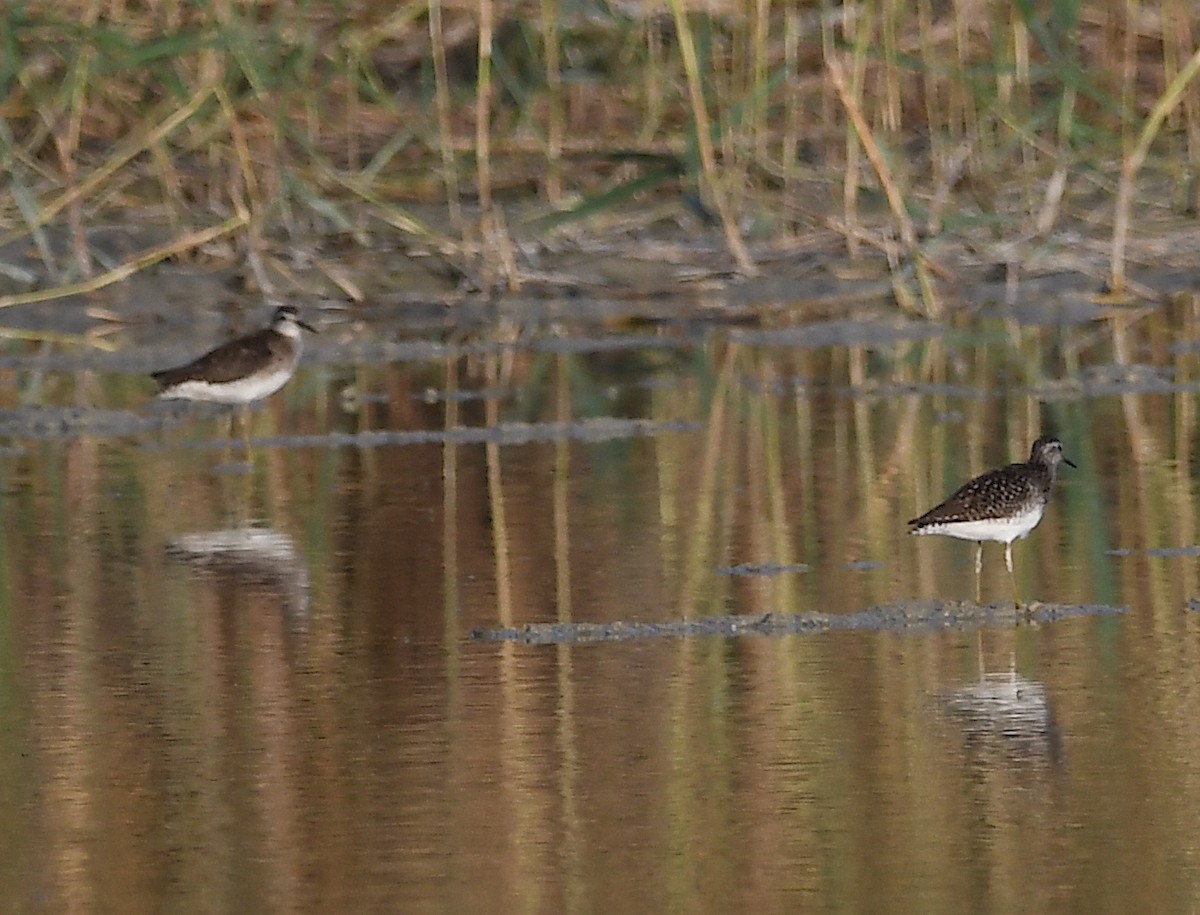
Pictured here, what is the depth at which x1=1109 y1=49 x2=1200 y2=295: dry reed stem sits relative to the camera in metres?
Result: 16.2

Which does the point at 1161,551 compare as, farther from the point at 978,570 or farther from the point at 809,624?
the point at 809,624

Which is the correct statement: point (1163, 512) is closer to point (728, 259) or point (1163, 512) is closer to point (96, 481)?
point (96, 481)

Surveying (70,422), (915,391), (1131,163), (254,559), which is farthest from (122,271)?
(254,559)

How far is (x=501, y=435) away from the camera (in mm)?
13570

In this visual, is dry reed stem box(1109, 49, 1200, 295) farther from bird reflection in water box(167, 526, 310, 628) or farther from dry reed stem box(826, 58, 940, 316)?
bird reflection in water box(167, 526, 310, 628)

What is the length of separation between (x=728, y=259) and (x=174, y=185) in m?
3.29

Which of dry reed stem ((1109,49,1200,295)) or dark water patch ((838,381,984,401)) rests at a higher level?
dry reed stem ((1109,49,1200,295))

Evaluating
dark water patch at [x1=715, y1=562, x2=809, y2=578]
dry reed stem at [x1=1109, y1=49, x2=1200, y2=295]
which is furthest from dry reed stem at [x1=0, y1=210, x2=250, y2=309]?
dark water patch at [x1=715, y1=562, x2=809, y2=578]

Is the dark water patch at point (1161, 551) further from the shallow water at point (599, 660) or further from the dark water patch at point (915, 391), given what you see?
the dark water patch at point (915, 391)

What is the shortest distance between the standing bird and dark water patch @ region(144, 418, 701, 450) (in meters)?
3.86

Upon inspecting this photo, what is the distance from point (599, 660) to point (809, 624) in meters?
0.70

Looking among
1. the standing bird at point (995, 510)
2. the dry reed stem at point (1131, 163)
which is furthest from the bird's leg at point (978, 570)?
the dry reed stem at point (1131, 163)

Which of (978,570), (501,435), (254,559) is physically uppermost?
(501,435)

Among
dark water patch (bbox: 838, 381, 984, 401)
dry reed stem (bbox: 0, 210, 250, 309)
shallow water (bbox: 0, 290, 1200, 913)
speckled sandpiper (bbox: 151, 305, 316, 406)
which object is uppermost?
dry reed stem (bbox: 0, 210, 250, 309)
